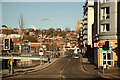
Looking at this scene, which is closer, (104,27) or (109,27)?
(109,27)

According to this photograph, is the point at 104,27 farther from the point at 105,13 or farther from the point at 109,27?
the point at 105,13

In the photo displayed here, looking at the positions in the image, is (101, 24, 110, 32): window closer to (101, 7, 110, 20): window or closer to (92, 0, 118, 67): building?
(92, 0, 118, 67): building

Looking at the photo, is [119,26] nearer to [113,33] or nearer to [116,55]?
[113,33]

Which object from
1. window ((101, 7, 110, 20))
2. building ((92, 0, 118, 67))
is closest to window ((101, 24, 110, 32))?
building ((92, 0, 118, 67))

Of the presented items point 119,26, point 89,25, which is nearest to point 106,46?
point 119,26

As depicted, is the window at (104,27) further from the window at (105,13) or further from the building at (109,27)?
the window at (105,13)

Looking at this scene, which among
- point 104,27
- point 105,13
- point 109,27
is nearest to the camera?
point 109,27

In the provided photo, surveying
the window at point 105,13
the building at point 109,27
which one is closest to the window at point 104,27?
the building at point 109,27

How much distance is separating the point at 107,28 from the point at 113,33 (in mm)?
2232

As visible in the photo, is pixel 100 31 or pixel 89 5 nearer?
pixel 100 31

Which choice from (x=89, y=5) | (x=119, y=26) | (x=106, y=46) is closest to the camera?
(x=106, y=46)

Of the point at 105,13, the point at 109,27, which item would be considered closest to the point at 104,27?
the point at 109,27

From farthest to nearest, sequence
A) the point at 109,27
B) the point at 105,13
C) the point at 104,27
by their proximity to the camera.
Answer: the point at 104,27 < the point at 105,13 < the point at 109,27

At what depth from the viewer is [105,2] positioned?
36.6m
